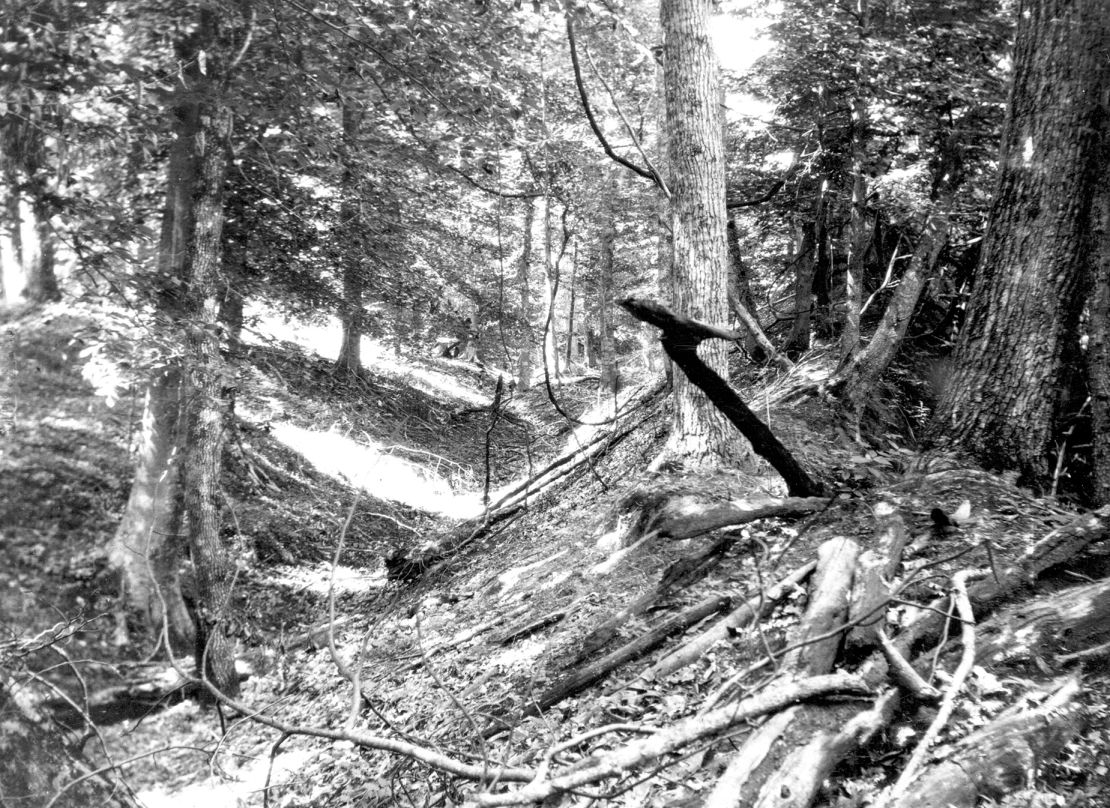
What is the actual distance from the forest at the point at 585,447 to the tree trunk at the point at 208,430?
45 mm

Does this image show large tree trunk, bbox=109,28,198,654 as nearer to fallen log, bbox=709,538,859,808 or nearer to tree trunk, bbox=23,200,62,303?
tree trunk, bbox=23,200,62,303

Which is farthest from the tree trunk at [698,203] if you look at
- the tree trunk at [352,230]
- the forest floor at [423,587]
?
the tree trunk at [352,230]

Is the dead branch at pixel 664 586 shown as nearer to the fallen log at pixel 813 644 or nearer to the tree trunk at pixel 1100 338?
the fallen log at pixel 813 644

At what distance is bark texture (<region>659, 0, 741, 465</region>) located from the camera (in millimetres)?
6094

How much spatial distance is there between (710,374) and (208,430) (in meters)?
5.29

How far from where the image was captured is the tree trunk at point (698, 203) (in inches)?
240

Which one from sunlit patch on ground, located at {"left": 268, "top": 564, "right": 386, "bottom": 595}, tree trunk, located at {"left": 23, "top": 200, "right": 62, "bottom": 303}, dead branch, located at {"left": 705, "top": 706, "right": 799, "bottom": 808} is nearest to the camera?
dead branch, located at {"left": 705, "top": 706, "right": 799, "bottom": 808}

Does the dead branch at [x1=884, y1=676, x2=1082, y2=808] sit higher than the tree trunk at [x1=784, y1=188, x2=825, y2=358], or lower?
lower

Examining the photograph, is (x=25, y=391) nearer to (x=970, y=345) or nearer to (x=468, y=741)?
(x=468, y=741)

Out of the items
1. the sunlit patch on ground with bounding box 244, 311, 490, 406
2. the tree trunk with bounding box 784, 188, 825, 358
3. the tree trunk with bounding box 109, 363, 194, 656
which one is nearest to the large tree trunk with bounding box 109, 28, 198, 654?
the tree trunk with bounding box 109, 363, 194, 656

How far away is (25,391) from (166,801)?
15.1ft

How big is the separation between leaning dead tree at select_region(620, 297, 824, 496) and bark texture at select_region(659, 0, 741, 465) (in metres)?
1.21

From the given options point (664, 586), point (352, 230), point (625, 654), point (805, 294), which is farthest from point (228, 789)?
point (805, 294)

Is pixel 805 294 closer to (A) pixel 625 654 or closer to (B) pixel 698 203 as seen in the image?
(B) pixel 698 203
